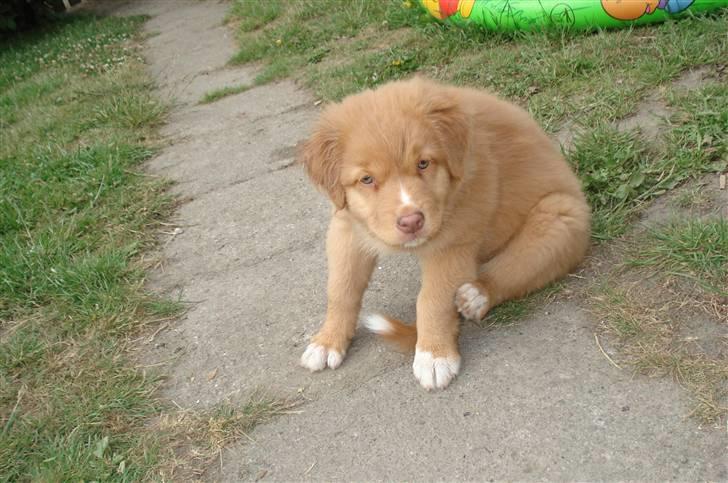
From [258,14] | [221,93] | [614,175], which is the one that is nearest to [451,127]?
[614,175]

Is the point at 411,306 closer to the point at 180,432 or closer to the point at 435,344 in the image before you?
the point at 435,344

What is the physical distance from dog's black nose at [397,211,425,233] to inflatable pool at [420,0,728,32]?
11.7 feet

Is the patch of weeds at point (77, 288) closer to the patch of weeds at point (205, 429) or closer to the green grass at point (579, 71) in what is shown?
the patch of weeds at point (205, 429)

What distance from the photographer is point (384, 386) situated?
254 centimetres

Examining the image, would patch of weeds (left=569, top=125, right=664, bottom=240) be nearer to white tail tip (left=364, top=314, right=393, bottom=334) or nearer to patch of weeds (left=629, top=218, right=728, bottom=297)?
patch of weeds (left=629, top=218, right=728, bottom=297)

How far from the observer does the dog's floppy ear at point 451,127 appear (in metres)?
2.42

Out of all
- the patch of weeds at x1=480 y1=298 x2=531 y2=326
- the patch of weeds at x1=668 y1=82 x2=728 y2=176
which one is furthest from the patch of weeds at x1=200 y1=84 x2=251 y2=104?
Result: the patch of weeds at x1=480 y1=298 x2=531 y2=326

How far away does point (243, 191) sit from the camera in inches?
178

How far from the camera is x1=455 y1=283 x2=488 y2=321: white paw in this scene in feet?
8.55

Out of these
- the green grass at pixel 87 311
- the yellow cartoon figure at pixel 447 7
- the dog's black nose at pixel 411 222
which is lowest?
the green grass at pixel 87 311

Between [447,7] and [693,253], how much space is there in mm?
3991

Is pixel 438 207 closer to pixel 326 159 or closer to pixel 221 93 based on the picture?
pixel 326 159

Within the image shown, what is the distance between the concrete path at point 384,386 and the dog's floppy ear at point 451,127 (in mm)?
777

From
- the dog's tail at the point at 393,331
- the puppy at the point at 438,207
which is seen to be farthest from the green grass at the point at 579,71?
the dog's tail at the point at 393,331
